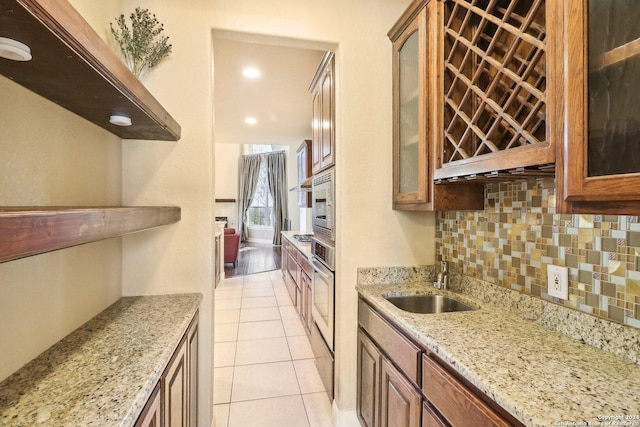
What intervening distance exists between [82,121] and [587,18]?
1804mm

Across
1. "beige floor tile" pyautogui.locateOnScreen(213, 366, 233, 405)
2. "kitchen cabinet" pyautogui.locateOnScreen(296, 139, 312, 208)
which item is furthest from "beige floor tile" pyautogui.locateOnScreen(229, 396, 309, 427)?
"kitchen cabinet" pyautogui.locateOnScreen(296, 139, 312, 208)

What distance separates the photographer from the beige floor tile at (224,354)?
2605 millimetres

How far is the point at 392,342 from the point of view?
1.43m

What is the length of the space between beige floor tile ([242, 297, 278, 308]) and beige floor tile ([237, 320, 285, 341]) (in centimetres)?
56

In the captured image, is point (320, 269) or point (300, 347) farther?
point (300, 347)

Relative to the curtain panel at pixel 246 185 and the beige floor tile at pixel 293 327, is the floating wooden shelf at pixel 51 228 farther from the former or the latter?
the curtain panel at pixel 246 185

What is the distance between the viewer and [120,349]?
1066 millimetres

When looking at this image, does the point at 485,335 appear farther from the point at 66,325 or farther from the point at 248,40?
the point at 248,40

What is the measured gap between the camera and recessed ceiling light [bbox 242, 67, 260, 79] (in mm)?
2951

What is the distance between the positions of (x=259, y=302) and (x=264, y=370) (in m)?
1.71

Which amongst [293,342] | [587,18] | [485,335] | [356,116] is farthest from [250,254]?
[587,18]

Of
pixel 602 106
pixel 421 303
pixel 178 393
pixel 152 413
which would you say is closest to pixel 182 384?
pixel 178 393

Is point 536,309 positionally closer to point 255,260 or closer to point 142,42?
point 142,42

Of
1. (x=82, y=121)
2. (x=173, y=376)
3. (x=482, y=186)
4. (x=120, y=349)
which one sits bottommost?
(x=173, y=376)
